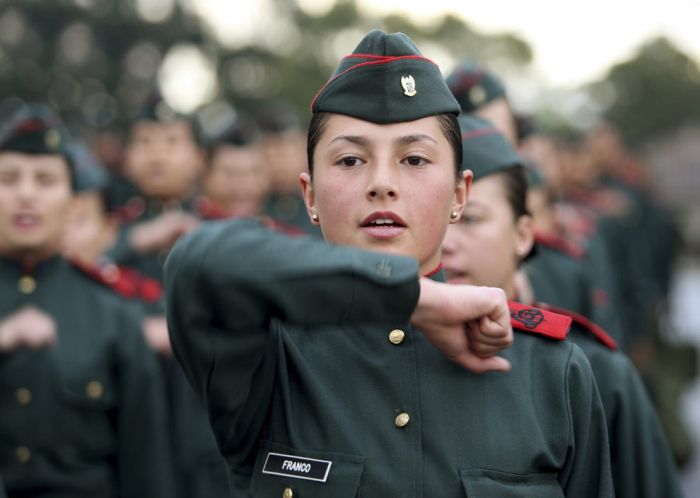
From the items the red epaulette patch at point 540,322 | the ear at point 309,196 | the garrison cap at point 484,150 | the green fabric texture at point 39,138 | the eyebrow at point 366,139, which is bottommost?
the red epaulette patch at point 540,322

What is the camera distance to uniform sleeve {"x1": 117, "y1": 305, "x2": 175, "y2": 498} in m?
4.77

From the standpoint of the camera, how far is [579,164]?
13406 mm

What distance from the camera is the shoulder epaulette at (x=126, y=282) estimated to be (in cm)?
508

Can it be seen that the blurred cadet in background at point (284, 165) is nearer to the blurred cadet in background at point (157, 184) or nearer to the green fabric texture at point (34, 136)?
the blurred cadet in background at point (157, 184)

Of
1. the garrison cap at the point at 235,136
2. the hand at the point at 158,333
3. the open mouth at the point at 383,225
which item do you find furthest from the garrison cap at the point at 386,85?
the garrison cap at the point at 235,136

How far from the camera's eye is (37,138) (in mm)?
4984

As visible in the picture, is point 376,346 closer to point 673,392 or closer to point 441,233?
point 441,233

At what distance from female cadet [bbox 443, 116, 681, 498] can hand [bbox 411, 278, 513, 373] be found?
1.20m

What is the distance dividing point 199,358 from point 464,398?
0.64 m

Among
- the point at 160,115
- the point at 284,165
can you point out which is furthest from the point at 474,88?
the point at 284,165

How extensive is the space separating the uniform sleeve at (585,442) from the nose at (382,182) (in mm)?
610

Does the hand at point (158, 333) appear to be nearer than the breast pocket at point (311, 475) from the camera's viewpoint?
No

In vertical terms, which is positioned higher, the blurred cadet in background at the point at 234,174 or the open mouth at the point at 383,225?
the blurred cadet in background at the point at 234,174

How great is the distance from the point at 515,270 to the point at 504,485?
1.50m
